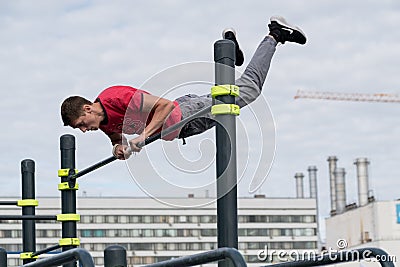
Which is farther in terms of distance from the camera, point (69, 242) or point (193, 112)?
point (69, 242)

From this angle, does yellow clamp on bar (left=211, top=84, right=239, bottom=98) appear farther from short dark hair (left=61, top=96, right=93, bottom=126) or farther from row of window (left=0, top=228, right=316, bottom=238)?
row of window (left=0, top=228, right=316, bottom=238)


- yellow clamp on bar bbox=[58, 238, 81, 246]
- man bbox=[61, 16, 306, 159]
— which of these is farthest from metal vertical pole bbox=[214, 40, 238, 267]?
yellow clamp on bar bbox=[58, 238, 81, 246]

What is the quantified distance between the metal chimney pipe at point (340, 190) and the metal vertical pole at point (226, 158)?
50.1m

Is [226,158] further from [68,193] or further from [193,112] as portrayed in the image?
[68,193]

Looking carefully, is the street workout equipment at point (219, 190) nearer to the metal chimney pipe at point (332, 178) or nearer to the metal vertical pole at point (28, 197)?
the metal vertical pole at point (28, 197)

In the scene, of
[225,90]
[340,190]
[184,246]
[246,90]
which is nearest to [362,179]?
[340,190]

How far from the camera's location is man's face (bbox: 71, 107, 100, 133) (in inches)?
199

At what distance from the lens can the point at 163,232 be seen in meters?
63.8

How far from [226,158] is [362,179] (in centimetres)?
4981

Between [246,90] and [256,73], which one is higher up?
[256,73]

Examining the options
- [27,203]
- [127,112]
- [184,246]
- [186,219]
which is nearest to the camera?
[127,112]

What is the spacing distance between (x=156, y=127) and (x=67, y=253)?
6.47 feet

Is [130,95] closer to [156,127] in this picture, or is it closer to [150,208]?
[156,127]

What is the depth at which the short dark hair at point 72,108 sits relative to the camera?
5.05 metres
